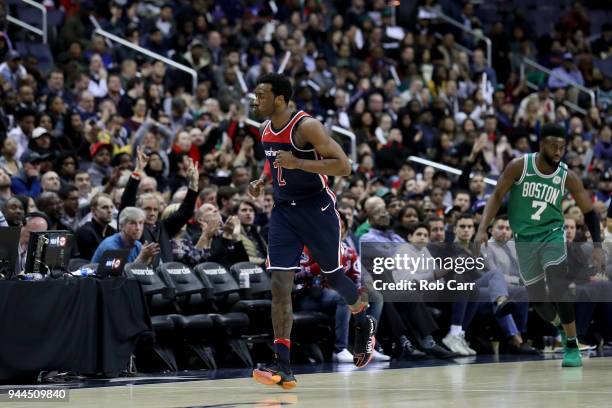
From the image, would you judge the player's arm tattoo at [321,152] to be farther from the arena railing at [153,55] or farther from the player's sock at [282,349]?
the arena railing at [153,55]

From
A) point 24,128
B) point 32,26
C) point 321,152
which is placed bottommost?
point 321,152

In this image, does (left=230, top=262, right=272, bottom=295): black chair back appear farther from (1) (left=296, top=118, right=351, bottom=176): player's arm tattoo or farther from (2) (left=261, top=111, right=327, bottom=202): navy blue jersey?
(1) (left=296, top=118, right=351, bottom=176): player's arm tattoo

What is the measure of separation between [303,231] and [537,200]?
302 centimetres

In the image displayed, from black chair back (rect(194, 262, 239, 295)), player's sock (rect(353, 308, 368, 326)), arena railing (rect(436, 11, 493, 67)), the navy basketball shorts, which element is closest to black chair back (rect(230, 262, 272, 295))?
black chair back (rect(194, 262, 239, 295))

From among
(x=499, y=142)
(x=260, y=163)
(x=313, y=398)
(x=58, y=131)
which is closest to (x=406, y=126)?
(x=499, y=142)

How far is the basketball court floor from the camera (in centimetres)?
820

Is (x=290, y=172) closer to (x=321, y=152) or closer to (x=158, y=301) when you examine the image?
(x=321, y=152)

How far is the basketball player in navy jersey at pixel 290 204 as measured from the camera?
9.12m

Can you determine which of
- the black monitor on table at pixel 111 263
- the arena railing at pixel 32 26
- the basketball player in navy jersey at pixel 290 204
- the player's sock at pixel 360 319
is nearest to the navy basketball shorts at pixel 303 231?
the basketball player in navy jersey at pixel 290 204

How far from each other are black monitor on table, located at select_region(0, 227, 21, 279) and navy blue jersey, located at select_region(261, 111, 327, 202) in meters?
2.25

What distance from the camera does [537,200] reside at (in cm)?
1147

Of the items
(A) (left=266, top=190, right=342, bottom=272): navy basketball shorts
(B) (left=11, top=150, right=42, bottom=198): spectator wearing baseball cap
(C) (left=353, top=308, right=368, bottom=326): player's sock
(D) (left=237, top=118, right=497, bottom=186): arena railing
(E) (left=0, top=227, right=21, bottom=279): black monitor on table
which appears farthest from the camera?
(D) (left=237, top=118, right=497, bottom=186): arena railing

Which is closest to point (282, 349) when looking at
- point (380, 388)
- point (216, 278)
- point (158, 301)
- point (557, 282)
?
point (380, 388)

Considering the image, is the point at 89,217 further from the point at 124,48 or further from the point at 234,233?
the point at 124,48
